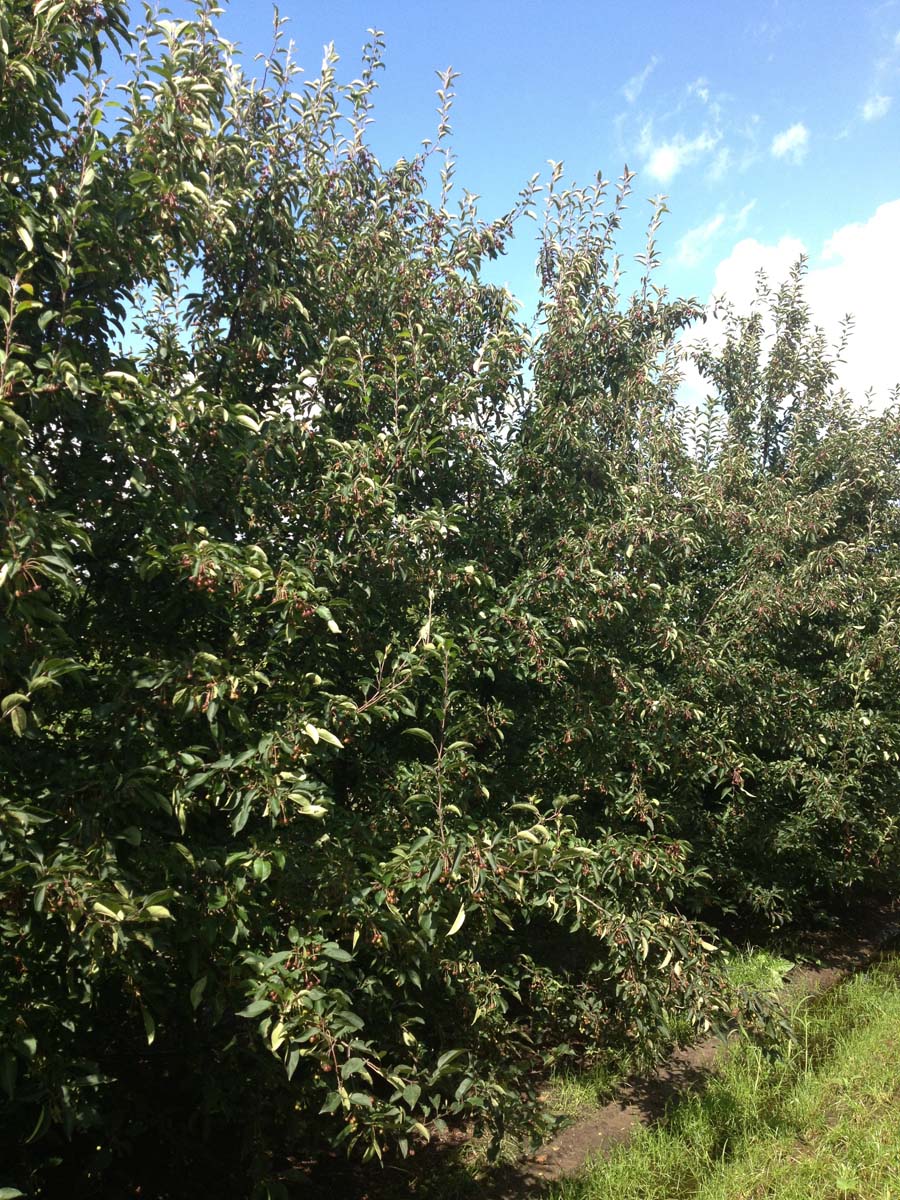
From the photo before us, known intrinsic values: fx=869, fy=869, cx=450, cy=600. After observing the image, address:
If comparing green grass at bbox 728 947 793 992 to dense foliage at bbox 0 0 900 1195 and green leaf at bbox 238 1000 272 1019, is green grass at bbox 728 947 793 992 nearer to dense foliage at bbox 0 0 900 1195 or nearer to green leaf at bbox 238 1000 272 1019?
dense foliage at bbox 0 0 900 1195

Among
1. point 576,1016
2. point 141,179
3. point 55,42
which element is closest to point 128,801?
point 141,179

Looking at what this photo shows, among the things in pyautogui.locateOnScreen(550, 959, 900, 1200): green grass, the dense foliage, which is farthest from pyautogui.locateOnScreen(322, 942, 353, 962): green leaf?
pyautogui.locateOnScreen(550, 959, 900, 1200): green grass

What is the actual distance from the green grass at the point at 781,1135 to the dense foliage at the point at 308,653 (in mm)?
591

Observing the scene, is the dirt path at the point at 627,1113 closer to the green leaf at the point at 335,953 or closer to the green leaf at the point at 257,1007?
the green leaf at the point at 335,953

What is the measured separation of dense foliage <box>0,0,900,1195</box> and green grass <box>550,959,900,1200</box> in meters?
0.59

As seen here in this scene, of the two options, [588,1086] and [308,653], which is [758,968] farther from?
[308,653]

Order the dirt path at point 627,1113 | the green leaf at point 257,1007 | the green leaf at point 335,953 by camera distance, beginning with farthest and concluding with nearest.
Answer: the dirt path at point 627,1113 → the green leaf at point 335,953 → the green leaf at point 257,1007

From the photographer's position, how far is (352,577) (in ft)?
12.0

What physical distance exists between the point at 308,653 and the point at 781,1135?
366cm

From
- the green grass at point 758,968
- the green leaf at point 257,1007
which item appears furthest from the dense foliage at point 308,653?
the green grass at point 758,968

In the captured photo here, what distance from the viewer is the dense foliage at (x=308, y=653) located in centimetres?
258

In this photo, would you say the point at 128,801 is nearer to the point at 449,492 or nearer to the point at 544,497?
the point at 449,492

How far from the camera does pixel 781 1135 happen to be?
4578mm

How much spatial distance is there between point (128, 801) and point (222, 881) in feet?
1.38
